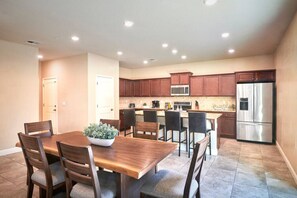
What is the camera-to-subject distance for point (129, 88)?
26.2ft

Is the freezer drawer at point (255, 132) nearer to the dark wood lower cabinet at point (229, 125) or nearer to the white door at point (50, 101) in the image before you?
the dark wood lower cabinet at point (229, 125)

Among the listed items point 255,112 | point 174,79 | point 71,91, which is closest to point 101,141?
point 71,91

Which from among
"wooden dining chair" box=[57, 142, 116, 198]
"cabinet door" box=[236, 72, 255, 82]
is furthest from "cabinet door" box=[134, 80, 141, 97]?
"wooden dining chair" box=[57, 142, 116, 198]

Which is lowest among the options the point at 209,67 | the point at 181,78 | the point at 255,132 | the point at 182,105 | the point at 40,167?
the point at 255,132

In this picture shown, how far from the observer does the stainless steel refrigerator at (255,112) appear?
5.04 m

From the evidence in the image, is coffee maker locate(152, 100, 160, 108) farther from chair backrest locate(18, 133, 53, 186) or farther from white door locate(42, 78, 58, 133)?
chair backrest locate(18, 133, 53, 186)

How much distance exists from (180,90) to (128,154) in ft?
18.0

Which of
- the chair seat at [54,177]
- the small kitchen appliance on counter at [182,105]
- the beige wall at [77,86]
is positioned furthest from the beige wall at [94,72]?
the chair seat at [54,177]

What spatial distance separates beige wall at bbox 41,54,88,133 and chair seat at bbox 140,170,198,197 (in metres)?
4.11

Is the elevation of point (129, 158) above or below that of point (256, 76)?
below

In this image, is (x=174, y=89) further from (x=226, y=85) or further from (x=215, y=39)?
(x=215, y=39)

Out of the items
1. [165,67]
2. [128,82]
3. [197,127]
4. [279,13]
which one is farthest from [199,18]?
[128,82]

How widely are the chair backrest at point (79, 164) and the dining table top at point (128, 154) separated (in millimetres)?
134

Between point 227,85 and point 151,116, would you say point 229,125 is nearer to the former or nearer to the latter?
point 227,85
